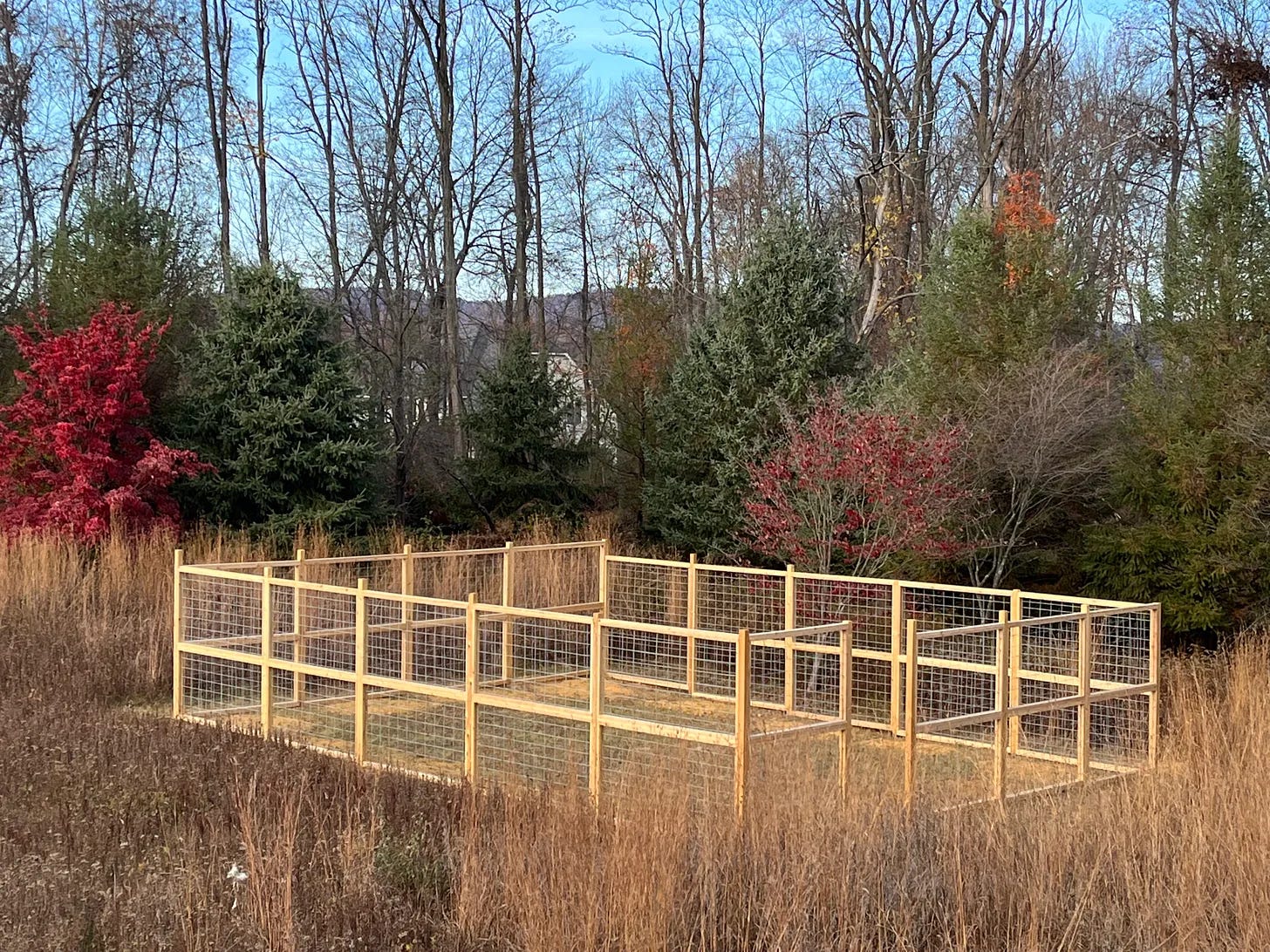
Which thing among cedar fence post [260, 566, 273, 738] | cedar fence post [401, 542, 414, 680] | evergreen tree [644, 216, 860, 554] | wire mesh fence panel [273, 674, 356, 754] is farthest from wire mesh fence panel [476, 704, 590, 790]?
evergreen tree [644, 216, 860, 554]

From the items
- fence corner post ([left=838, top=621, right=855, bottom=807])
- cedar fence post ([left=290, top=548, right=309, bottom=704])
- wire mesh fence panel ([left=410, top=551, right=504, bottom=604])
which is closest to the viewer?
fence corner post ([left=838, top=621, right=855, bottom=807])

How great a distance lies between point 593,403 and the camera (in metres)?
29.3

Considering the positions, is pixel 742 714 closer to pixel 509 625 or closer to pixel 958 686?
pixel 958 686

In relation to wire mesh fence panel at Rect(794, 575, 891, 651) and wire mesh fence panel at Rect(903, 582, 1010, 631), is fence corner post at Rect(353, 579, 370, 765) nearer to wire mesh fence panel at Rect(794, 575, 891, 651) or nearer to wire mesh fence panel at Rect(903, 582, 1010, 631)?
wire mesh fence panel at Rect(794, 575, 891, 651)

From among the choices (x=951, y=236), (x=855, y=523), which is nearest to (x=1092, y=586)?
(x=855, y=523)

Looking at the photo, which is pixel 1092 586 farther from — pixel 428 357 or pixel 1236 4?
pixel 428 357

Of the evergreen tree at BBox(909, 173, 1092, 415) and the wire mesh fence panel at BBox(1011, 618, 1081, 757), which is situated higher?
the evergreen tree at BBox(909, 173, 1092, 415)

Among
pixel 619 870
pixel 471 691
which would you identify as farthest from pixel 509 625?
pixel 619 870

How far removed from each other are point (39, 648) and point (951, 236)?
1232cm

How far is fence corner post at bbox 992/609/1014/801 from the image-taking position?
23.2 ft

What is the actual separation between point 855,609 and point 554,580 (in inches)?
136

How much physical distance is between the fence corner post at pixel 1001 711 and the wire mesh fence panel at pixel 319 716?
4410 millimetres

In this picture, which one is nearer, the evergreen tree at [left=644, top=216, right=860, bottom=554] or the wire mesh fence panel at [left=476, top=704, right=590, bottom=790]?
the wire mesh fence panel at [left=476, top=704, right=590, bottom=790]

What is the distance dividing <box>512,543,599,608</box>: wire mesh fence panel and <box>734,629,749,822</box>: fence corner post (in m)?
7.55
